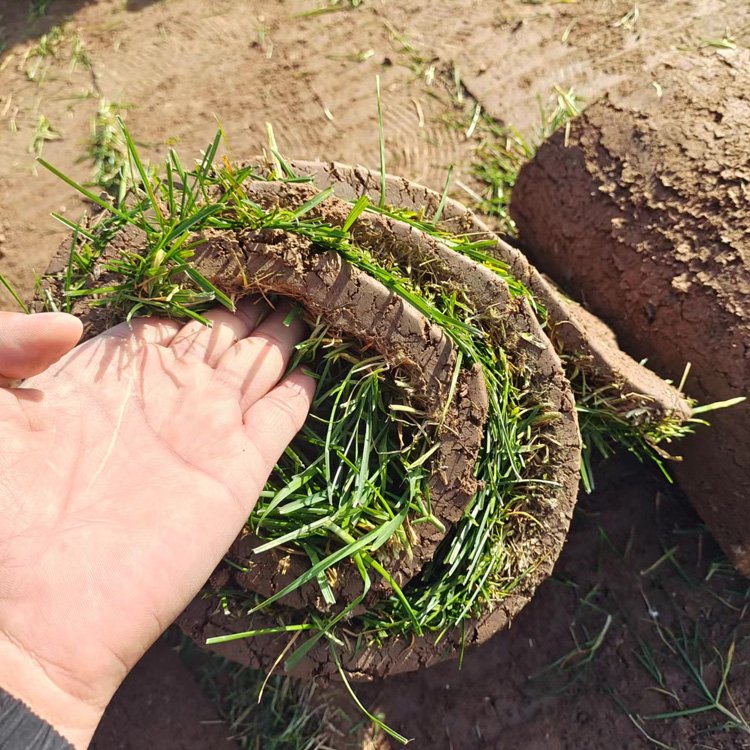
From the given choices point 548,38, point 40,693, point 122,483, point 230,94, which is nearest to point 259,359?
point 122,483

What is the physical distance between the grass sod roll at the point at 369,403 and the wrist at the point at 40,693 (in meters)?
0.39

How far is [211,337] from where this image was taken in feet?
6.71

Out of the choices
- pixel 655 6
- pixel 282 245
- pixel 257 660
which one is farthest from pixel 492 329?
pixel 655 6

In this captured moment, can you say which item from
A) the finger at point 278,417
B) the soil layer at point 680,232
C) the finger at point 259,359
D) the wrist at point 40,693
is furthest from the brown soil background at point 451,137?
the finger at point 259,359

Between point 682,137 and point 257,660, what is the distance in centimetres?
222

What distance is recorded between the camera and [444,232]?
214cm

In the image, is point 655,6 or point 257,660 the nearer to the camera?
point 257,660

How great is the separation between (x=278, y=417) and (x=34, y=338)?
0.71 m

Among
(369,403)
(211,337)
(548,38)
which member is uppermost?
(548,38)

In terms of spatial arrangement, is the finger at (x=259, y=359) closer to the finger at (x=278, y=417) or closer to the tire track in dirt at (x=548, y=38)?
the finger at (x=278, y=417)

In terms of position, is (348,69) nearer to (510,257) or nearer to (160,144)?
(160,144)

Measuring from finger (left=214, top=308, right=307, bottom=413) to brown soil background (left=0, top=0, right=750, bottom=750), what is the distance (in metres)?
1.38

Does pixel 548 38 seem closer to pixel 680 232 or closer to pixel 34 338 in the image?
pixel 680 232

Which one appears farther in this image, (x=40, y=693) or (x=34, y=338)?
(x=34, y=338)
